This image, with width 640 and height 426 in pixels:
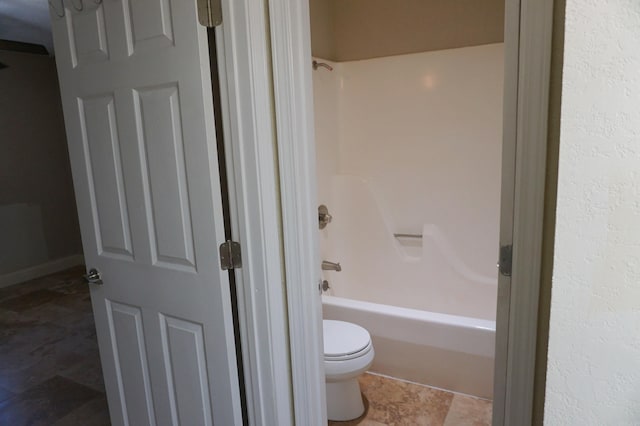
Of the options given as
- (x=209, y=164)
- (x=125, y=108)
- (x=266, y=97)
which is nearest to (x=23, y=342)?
(x=125, y=108)

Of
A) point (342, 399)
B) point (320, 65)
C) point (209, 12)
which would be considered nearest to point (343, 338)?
point (342, 399)

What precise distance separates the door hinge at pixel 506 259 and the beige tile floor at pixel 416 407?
128cm

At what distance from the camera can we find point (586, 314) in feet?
2.13

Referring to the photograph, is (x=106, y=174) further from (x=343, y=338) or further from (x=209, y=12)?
(x=343, y=338)

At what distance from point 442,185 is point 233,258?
1902 mm

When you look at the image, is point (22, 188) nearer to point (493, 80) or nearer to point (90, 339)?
point (90, 339)

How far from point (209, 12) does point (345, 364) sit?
148 centimetres

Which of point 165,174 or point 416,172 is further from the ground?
point 165,174

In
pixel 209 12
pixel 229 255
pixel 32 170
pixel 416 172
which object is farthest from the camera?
pixel 32 170

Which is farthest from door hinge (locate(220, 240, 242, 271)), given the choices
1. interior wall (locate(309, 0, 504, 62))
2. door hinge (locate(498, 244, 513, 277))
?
interior wall (locate(309, 0, 504, 62))

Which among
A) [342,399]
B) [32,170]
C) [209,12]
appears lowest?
[342,399]

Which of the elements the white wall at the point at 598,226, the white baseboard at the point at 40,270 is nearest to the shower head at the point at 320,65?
the white wall at the point at 598,226

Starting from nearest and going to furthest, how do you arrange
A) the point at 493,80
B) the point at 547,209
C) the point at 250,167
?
1. the point at 547,209
2. the point at 250,167
3. the point at 493,80

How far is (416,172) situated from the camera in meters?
2.92
